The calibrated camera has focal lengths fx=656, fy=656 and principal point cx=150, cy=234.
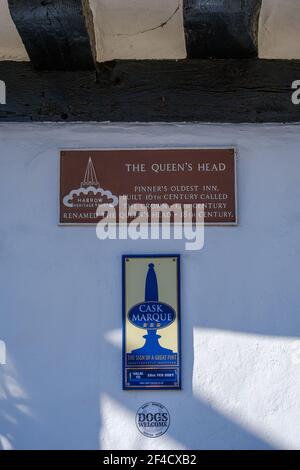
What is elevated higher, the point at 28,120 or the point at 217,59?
the point at 217,59

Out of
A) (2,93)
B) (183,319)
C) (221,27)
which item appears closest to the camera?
(221,27)

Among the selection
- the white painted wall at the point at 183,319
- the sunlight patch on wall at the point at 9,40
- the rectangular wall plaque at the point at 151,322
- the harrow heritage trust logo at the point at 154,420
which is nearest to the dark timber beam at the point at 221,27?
the white painted wall at the point at 183,319

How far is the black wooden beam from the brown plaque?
157 mm

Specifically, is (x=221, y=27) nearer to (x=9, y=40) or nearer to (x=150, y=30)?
(x=150, y=30)

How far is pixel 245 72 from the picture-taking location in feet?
8.66

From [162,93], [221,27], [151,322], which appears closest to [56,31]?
[162,93]

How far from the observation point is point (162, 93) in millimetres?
2650

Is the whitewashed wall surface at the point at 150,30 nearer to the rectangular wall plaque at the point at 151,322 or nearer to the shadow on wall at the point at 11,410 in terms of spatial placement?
the rectangular wall plaque at the point at 151,322

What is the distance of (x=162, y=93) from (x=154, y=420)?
129cm

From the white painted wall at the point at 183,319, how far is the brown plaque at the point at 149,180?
5 centimetres

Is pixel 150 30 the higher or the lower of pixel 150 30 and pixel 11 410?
the higher
